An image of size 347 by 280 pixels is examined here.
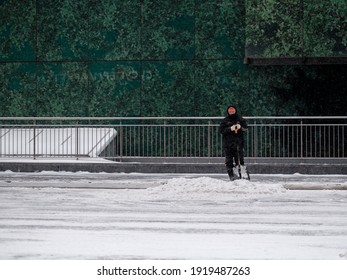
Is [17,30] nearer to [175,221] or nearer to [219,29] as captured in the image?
[219,29]

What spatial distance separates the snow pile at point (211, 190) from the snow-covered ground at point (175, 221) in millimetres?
18

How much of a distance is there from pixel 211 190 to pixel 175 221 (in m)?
4.76

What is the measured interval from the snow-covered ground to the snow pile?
0.06 ft

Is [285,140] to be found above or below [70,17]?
below

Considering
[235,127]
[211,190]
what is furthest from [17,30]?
[211,190]

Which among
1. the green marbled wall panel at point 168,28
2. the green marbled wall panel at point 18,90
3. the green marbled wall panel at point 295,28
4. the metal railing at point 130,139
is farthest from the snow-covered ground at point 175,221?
the green marbled wall panel at point 18,90

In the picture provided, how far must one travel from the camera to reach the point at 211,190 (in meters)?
15.8

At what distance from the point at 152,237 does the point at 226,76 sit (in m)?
21.2

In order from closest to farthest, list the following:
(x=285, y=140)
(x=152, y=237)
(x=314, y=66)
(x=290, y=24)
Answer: (x=152, y=237) → (x=285, y=140) → (x=290, y=24) → (x=314, y=66)

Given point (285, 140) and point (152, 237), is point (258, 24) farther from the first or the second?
point (152, 237)

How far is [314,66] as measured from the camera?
29688 millimetres
